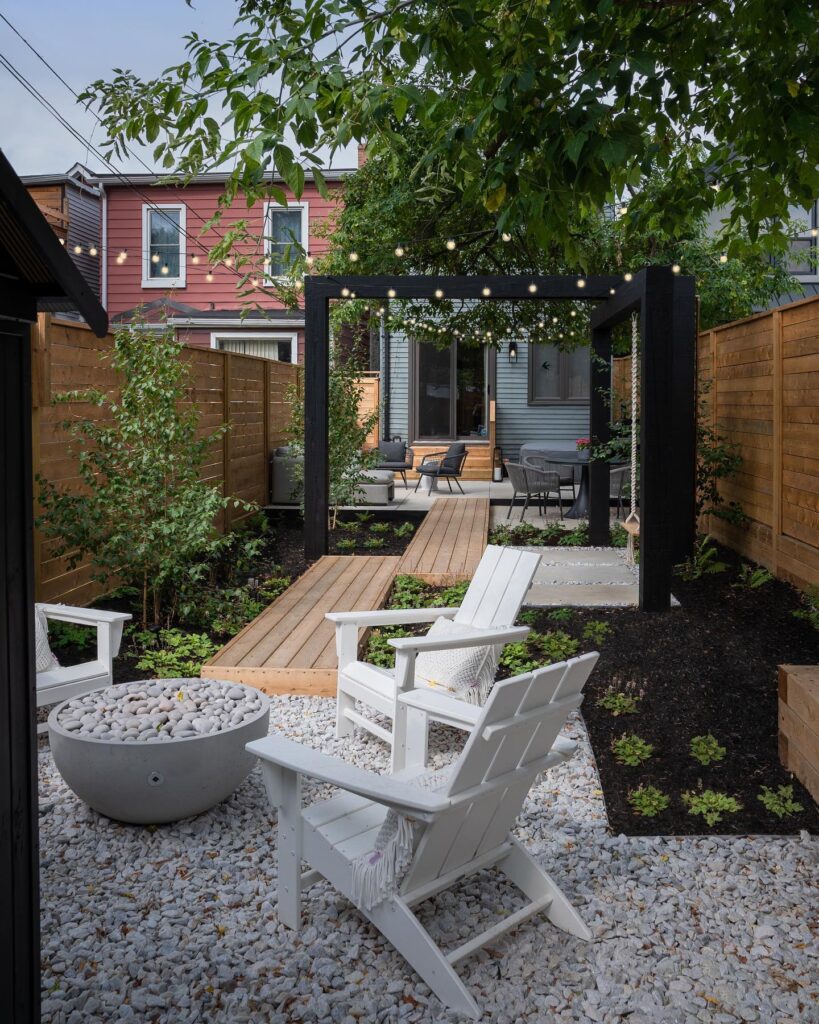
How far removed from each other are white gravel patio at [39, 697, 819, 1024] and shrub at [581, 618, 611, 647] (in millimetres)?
2262

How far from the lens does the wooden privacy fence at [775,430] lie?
259 inches

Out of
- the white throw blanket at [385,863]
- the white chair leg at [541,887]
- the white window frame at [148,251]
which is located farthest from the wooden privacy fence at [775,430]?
the white window frame at [148,251]

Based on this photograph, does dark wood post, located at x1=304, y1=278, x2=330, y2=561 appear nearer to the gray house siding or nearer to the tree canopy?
the tree canopy

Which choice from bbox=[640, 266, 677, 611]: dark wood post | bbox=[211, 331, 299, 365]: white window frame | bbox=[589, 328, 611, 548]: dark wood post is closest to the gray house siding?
bbox=[211, 331, 299, 365]: white window frame

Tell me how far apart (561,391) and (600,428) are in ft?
24.3

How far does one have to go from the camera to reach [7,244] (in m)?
1.92

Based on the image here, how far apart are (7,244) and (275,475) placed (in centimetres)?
993

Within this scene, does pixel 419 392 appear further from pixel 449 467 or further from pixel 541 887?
pixel 541 887

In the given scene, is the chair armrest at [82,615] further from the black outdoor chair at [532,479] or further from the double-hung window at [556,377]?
the double-hung window at [556,377]

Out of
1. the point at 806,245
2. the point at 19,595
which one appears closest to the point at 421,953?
the point at 19,595

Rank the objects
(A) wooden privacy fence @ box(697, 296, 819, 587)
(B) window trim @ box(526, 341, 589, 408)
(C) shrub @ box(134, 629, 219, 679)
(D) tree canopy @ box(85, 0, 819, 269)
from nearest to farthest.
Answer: (D) tree canopy @ box(85, 0, 819, 269)
(C) shrub @ box(134, 629, 219, 679)
(A) wooden privacy fence @ box(697, 296, 819, 587)
(B) window trim @ box(526, 341, 589, 408)

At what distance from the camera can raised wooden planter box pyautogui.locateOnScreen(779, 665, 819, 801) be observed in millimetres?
3684

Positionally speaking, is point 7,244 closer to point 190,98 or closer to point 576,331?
point 190,98

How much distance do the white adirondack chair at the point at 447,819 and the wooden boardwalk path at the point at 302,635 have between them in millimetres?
1984
